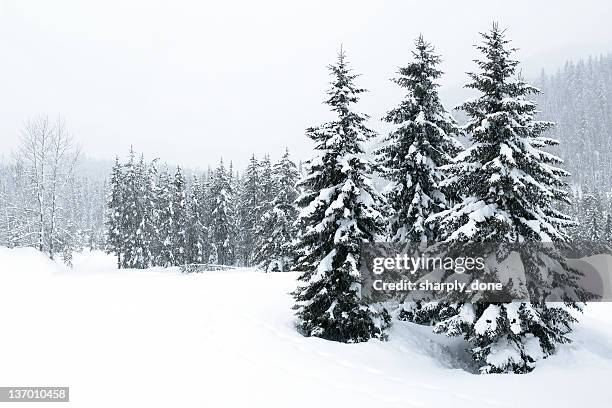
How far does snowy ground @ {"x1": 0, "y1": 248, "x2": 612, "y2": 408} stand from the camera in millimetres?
9070

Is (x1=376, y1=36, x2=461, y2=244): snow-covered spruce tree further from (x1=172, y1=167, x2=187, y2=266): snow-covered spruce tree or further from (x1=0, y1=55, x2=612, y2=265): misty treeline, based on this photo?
(x1=172, y1=167, x2=187, y2=266): snow-covered spruce tree

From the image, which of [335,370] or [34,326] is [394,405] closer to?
[335,370]

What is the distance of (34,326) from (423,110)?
1707 centimetres

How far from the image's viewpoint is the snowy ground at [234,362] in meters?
9.07

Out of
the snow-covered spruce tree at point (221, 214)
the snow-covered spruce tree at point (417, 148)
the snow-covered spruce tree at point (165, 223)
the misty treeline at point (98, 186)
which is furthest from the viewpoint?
the snow-covered spruce tree at point (165, 223)

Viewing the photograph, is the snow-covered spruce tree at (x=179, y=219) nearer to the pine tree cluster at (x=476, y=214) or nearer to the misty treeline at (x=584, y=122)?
the pine tree cluster at (x=476, y=214)

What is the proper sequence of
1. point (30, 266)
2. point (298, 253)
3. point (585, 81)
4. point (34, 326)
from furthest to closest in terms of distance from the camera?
point (585, 81), point (30, 266), point (298, 253), point (34, 326)

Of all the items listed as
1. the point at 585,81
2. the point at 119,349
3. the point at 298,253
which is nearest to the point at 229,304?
the point at 298,253

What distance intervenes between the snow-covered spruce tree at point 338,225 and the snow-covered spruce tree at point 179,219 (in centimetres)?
4208

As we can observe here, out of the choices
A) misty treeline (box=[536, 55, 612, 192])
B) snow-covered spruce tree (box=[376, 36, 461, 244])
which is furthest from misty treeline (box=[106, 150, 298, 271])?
misty treeline (box=[536, 55, 612, 192])

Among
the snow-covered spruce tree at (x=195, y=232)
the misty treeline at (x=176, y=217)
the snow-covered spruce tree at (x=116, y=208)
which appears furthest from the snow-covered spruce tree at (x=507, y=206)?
the snow-covered spruce tree at (x=116, y=208)

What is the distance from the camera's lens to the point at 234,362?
420 inches

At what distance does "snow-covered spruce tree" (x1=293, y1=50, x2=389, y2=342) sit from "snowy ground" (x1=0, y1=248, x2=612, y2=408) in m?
1.14

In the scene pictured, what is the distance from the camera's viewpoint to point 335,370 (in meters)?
11.0
